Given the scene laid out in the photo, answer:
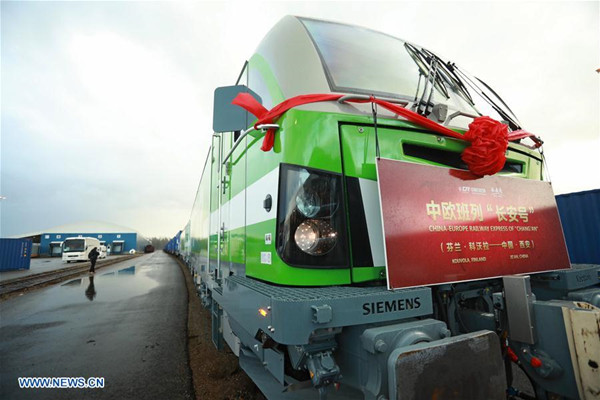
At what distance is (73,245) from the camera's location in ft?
82.8

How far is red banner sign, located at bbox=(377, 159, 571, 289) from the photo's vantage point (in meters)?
1.61

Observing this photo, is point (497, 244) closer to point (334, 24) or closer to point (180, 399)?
point (334, 24)

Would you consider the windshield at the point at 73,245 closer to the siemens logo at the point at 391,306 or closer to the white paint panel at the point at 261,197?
the white paint panel at the point at 261,197

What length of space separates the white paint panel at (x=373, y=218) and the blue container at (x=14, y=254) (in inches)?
951

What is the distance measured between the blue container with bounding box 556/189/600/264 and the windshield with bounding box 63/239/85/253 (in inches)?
1202

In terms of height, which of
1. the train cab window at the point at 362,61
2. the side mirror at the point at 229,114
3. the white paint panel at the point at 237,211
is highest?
the train cab window at the point at 362,61

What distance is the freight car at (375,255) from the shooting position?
1263 millimetres

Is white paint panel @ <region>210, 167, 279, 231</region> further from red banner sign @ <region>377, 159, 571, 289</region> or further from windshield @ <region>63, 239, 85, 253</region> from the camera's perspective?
windshield @ <region>63, 239, 85, 253</region>

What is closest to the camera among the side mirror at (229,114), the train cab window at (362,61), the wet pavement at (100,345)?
the train cab window at (362,61)

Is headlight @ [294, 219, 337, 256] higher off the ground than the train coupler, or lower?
higher
